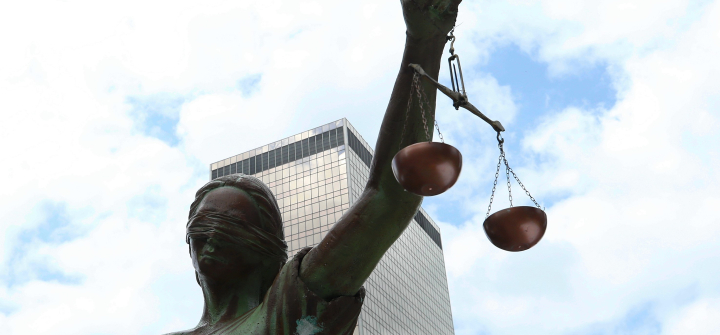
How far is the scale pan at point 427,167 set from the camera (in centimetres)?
286

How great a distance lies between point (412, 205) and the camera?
126 inches

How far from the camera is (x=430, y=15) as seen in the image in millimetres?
2875

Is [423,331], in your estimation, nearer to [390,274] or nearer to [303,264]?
[390,274]

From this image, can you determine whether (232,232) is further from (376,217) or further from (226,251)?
(376,217)

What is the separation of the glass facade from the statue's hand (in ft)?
192

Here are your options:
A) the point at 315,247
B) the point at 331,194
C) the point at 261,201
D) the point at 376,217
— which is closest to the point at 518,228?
the point at 376,217

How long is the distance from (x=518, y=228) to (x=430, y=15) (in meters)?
1.44

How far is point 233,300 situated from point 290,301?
56cm

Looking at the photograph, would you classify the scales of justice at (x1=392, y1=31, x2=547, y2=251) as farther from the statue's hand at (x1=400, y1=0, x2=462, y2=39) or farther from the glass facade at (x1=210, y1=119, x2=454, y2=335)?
the glass facade at (x1=210, y1=119, x2=454, y2=335)

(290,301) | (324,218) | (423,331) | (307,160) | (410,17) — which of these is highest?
(307,160)

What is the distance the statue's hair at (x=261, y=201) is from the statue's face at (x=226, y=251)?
0.04 meters

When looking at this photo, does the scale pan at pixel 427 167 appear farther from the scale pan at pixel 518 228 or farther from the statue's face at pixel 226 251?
the statue's face at pixel 226 251

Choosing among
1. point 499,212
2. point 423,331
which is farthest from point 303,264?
point 423,331

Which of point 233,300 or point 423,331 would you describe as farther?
point 423,331
